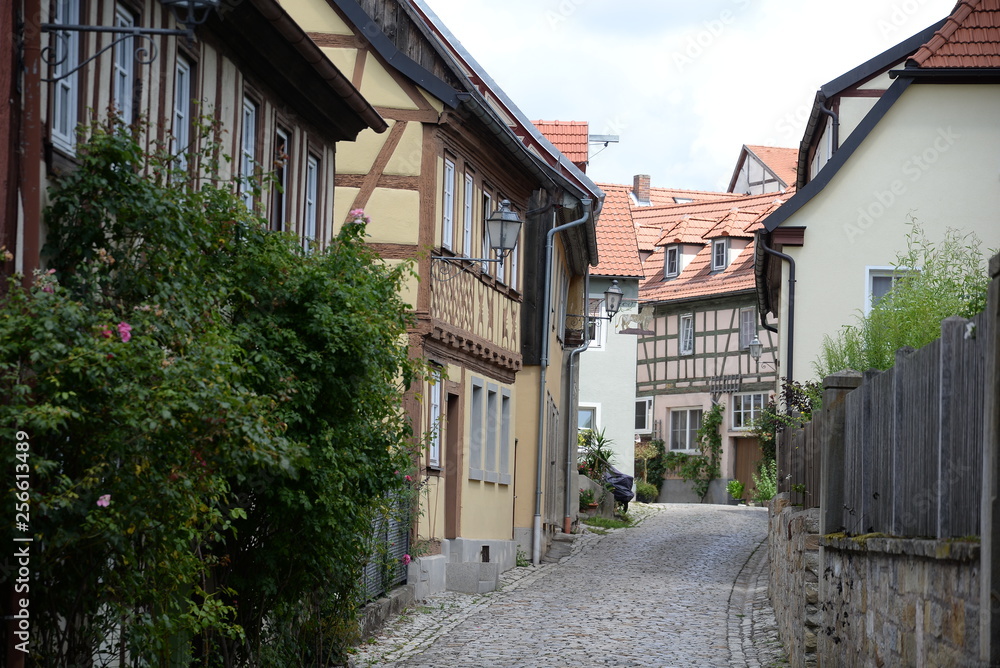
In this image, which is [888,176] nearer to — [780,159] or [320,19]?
[320,19]

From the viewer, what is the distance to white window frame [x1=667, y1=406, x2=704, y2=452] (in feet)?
148

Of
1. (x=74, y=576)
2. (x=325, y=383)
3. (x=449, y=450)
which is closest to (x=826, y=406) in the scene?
(x=325, y=383)

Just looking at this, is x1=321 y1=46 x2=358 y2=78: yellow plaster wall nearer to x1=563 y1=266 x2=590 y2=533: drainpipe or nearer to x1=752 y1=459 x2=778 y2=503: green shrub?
x1=563 y1=266 x2=590 y2=533: drainpipe

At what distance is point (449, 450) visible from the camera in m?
17.8

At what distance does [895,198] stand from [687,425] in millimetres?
25644

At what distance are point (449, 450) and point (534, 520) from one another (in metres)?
4.59

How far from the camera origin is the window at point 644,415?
4678 centimetres

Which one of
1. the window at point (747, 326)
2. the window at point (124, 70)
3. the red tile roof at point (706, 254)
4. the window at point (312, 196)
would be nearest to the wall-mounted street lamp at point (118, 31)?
the window at point (124, 70)

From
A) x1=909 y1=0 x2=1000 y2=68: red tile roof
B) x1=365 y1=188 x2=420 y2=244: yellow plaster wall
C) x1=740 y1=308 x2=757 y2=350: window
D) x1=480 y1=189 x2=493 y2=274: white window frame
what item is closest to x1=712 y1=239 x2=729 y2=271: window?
x1=740 y1=308 x2=757 y2=350: window

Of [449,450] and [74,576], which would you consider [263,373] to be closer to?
[74,576]

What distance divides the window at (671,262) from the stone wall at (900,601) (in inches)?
1523

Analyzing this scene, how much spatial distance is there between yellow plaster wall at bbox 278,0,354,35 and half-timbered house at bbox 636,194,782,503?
2602 cm

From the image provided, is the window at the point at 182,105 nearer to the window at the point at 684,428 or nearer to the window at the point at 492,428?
the window at the point at 492,428

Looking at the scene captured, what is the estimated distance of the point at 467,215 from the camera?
17.8m
